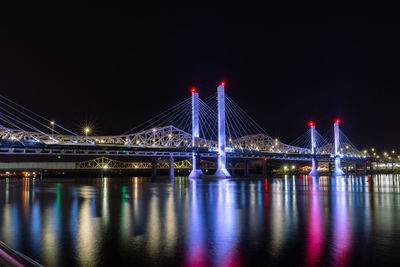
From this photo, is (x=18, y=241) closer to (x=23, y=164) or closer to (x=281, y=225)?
(x=281, y=225)

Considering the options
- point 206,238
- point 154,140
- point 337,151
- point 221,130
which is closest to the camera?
point 206,238

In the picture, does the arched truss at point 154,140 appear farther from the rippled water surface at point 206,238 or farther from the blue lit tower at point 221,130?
the rippled water surface at point 206,238

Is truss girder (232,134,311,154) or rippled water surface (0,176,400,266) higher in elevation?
truss girder (232,134,311,154)

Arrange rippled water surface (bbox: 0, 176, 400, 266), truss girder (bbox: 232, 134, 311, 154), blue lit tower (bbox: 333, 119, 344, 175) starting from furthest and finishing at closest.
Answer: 1. truss girder (bbox: 232, 134, 311, 154)
2. blue lit tower (bbox: 333, 119, 344, 175)
3. rippled water surface (bbox: 0, 176, 400, 266)

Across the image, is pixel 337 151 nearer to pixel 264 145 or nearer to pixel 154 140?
pixel 264 145

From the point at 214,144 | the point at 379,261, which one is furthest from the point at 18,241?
the point at 214,144

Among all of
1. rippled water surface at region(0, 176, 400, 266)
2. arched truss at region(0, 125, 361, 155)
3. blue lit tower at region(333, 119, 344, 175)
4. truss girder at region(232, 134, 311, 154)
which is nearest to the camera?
rippled water surface at region(0, 176, 400, 266)

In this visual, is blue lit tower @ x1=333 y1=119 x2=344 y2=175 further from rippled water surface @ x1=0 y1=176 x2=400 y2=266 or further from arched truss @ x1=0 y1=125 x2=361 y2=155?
Result: rippled water surface @ x1=0 y1=176 x2=400 y2=266

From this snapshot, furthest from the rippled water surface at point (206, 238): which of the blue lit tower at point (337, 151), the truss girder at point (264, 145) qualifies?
the truss girder at point (264, 145)

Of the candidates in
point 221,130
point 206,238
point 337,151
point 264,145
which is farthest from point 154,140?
point 206,238

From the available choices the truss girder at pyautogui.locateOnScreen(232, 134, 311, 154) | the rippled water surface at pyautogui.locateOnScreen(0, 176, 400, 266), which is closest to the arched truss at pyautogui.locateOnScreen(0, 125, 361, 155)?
the truss girder at pyautogui.locateOnScreen(232, 134, 311, 154)

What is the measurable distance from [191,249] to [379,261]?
4548 millimetres

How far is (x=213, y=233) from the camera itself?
12.0 meters

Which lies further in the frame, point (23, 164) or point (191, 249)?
point (23, 164)
